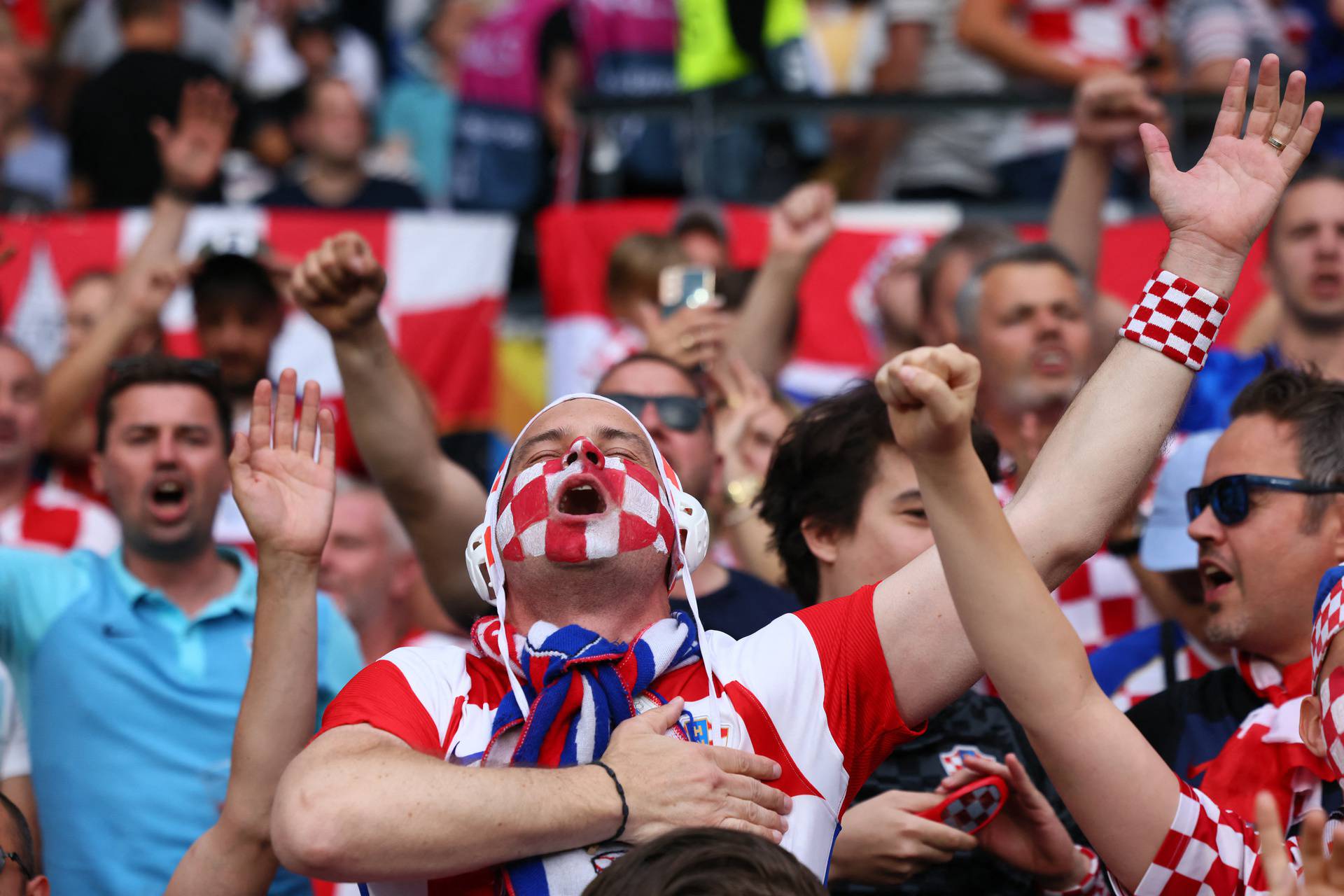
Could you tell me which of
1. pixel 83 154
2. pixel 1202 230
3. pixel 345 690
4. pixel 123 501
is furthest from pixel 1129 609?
pixel 83 154

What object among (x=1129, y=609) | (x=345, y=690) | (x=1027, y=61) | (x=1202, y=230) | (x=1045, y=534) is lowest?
(x=1129, y=609)

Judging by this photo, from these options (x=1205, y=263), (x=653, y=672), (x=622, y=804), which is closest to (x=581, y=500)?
(x=653, y=672)

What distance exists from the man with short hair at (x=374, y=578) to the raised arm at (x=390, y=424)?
861 mm

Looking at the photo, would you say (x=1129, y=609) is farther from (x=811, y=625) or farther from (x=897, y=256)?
(x=897, y=256)

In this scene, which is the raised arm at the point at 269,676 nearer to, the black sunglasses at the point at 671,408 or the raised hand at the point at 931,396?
the black sunglasses at the point at 671,408

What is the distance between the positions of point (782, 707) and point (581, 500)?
535mm

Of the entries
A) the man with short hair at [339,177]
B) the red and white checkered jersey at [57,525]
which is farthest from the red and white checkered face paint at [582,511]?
the man with short hair at [339,177]

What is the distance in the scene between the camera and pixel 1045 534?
9.11 feet

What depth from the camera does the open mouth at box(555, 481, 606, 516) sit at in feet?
9.73

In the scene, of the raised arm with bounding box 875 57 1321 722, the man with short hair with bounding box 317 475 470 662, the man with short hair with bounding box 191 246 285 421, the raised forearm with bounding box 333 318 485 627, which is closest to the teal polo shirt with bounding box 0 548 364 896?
the raised forearm with bounding box 333 318 485 627

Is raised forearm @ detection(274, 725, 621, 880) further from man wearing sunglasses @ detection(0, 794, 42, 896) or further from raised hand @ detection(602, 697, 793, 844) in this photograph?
man wearing sunglasses @ detection(0, 794, 42, 896)

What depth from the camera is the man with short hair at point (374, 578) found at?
5129 mm

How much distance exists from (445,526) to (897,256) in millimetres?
3202

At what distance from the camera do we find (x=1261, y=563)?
10.6 feet
